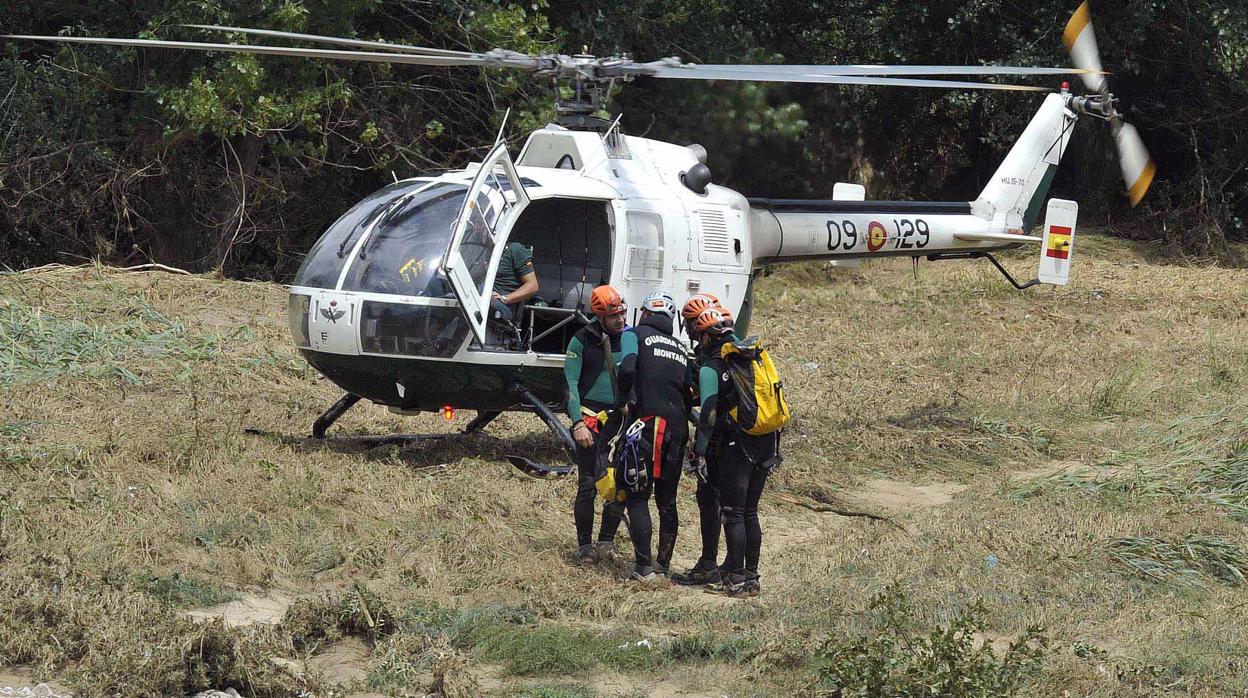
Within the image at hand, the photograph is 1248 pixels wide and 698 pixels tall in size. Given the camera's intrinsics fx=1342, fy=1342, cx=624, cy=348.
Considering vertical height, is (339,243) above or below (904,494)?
above

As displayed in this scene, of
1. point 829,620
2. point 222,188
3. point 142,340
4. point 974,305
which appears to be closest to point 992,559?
point 829,620

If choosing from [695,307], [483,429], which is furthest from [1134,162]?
[695,307]

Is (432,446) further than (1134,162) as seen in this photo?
No

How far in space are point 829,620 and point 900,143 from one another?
1710cm

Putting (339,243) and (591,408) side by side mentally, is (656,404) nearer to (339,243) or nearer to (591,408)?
(591,408)

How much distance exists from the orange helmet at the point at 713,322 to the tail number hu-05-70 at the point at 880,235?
407 cm

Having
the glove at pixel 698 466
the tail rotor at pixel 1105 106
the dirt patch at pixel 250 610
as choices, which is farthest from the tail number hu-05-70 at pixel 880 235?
the dirt patch at pixel 250 610

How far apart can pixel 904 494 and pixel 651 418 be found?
3.19 m

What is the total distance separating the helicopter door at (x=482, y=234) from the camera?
823 centimetres

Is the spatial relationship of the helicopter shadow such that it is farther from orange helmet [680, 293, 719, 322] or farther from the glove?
orange helmet [680, 293, 719, 322]

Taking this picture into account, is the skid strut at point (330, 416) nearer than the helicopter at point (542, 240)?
No

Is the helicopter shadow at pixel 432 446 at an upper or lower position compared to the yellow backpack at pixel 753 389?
lower

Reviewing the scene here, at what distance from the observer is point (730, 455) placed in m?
7.12

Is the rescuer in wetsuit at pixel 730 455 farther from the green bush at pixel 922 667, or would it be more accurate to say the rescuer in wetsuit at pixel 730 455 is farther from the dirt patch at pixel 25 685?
the dirt patch at pixel 25 685
